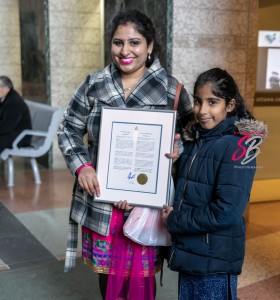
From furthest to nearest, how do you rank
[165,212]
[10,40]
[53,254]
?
1. [10,40]
2. [53,254]
3. [165,212]

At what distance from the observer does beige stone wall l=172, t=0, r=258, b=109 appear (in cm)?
371

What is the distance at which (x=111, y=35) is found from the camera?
2055 mm

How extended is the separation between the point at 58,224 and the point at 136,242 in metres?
2.50

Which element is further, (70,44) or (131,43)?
(70,44)

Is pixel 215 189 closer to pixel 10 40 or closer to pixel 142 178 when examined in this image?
pixel 142 178

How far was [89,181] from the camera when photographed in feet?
6.44

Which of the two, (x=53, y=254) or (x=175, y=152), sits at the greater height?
(x=175, y=152)

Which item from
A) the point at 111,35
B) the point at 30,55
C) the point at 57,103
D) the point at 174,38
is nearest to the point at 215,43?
the point at 174,38

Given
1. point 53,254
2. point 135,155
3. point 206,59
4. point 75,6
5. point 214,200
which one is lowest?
point 53,254

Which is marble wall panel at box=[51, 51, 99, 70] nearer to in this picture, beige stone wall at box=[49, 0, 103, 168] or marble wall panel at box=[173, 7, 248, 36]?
beige stone wall at box=[49, 0, 103, 168]

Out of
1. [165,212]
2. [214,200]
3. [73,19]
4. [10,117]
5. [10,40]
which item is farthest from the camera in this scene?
[10,40]

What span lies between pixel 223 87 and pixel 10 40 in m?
8.67

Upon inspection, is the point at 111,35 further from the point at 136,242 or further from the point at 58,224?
the point at 58,224

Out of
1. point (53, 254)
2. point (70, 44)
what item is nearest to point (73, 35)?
point (70, 44)
